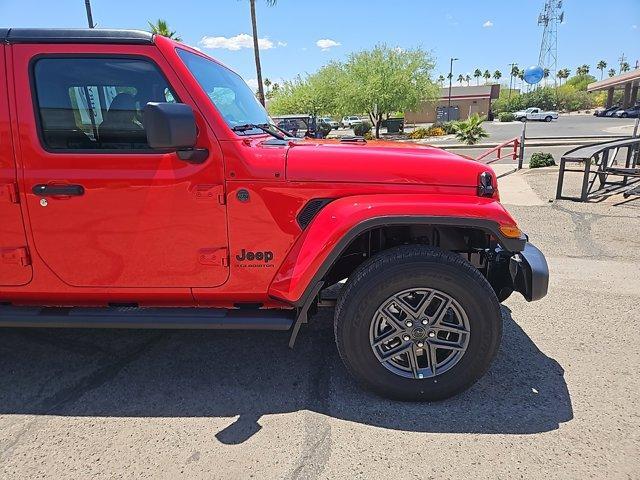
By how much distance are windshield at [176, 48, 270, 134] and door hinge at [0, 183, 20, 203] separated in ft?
3.90

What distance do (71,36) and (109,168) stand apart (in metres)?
0.75

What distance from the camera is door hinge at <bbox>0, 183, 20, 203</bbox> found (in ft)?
8.06

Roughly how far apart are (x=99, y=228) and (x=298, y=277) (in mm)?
1171

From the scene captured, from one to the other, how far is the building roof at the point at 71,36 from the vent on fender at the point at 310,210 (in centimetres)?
126

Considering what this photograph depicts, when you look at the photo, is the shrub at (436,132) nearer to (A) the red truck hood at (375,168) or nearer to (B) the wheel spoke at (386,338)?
(A) the red truck hood at (375,168)

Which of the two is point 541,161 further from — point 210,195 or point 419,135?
point 419,135

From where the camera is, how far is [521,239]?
2.48 m

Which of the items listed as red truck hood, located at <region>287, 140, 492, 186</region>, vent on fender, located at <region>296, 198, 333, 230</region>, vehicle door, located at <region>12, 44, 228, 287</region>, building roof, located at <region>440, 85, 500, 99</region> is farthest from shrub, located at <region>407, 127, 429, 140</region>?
building roof, located at <region>440, 85, 500, 99</region>

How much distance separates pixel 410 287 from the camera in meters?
2.47

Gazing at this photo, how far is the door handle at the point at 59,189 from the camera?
2447mm

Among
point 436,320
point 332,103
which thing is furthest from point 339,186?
point 332,103

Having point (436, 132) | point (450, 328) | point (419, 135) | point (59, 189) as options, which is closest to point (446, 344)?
point (450, 328)

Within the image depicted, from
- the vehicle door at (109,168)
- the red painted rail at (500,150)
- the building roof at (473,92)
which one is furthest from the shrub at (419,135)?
the building roof at (473,92)

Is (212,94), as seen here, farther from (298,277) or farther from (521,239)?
(521,239)
